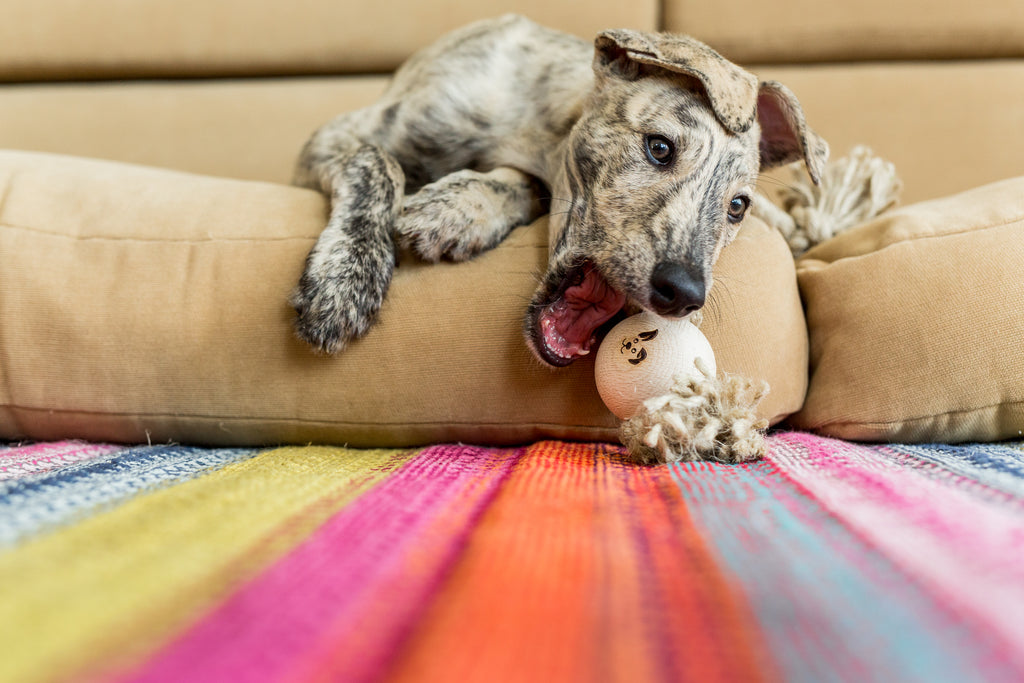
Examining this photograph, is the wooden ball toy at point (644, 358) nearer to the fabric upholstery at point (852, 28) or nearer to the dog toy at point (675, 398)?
the dog toy at point (675, 398)

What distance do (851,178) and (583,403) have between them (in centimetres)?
Result: 116

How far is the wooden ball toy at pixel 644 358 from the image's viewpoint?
1.24 metres

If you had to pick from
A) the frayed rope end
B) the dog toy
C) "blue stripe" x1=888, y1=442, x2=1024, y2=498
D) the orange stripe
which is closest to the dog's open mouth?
the dog toy

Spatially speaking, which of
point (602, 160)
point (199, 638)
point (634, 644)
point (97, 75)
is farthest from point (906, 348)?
point (97, 75)

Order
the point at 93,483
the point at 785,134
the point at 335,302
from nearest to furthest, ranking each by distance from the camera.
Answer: the point at 93,483, the point at 335,302, the point at 785,134

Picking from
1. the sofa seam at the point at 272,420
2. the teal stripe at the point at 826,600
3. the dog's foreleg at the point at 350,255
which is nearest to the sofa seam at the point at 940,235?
the sofa seam at the point at 272,420

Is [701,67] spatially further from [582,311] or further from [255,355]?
[255,355]

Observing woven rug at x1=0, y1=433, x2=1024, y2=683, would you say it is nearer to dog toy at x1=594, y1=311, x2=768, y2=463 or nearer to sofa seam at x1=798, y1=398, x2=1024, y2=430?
dog toy at x1=594, y1=311, x2=768, y2=463

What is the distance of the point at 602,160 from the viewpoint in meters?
1.52

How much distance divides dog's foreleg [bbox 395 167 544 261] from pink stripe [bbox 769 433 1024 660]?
75cm

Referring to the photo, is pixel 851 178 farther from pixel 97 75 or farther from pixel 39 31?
pixel 39 31

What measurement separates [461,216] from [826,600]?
1075 millimetres

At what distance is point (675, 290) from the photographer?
1.22 metres

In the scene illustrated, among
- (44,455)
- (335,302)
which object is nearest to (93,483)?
(44,455)
